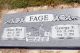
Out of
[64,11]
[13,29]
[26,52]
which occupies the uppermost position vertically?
[64,11]

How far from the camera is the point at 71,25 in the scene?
639cm

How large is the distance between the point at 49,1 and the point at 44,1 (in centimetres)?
17

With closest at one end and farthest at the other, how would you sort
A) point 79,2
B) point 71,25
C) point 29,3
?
point 71,25, point 79,2, point 29,3

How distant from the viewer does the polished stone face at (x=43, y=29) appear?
6.34 metres

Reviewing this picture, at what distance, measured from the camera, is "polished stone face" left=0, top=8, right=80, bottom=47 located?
6.34 meters

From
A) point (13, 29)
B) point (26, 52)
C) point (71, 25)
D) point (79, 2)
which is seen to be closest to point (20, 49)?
point (26, 52)

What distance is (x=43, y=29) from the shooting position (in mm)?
6641

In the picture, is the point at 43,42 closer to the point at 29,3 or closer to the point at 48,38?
the point at 48,38

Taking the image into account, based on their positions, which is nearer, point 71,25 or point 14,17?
point 71,25

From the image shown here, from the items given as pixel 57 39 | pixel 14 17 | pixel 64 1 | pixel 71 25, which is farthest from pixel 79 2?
pixel 14 17

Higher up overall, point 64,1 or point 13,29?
point 64,1

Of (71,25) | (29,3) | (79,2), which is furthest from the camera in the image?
(29,3)

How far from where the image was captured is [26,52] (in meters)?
6.73

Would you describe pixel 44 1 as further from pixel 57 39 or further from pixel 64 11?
pixel 57 39
